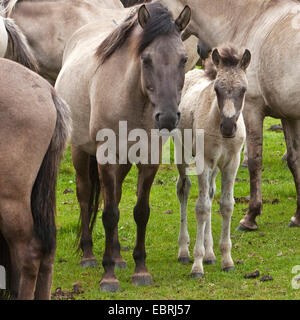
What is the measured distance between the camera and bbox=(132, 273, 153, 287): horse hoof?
641cm

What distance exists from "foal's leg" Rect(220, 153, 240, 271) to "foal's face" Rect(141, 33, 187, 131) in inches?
44.1

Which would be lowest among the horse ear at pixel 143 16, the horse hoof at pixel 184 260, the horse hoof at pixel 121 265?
the horse hoof at pixel 121 265

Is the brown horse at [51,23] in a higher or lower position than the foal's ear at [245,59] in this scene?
lower

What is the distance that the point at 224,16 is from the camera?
8.81m

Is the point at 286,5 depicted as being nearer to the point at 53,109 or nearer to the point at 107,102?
the point at 107,102

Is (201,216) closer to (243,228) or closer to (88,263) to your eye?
(88,263)

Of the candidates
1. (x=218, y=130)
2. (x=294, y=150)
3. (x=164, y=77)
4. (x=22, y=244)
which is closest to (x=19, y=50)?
(x=164, y=77)

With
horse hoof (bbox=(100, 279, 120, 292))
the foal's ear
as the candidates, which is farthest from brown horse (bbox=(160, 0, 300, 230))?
horse hoof (bbox=(100, 279, 120, 292))

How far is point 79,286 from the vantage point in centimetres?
644

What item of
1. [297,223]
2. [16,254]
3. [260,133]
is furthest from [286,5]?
[16,254]

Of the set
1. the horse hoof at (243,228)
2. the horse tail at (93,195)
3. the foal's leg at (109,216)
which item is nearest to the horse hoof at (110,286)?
the foal's leg at (109,216)

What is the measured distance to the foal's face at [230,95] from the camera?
625cm

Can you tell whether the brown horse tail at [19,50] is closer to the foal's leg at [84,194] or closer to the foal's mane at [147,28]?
the foal's mane at [147,28]

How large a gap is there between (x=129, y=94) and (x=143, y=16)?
65cm
